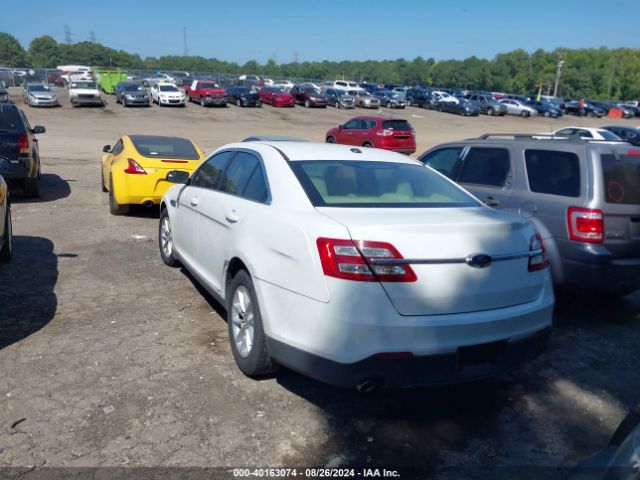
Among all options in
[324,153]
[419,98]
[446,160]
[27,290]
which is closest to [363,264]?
[324,153]

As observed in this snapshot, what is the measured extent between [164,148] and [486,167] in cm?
546

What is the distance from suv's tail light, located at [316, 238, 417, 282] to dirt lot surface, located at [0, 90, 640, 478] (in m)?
0.99

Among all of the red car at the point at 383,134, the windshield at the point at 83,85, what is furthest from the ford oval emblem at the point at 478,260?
the windshield at the point at 83,85

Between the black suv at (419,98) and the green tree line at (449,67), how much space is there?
221 feet

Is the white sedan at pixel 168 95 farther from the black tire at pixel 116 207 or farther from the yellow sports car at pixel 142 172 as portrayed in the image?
the black tire at pixel 116 207

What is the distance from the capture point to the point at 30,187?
1067 cm

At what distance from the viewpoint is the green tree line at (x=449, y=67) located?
12675 cm

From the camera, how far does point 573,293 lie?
212 inches

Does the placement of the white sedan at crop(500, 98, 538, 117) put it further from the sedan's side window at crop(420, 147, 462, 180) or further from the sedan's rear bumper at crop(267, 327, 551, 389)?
the sedan's rear bumper at crop(267, 327, 551, 389)

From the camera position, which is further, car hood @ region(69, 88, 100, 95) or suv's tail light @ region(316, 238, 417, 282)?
car hood @ region(69, 88, 100, 95)

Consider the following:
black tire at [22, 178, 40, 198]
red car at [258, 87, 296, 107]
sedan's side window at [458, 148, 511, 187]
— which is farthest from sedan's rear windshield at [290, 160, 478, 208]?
red car at [258, 87, 296, 107]

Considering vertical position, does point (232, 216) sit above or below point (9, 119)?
below

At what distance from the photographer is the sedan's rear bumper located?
3.16 m

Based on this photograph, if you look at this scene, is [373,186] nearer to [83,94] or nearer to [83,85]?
[83,94]
